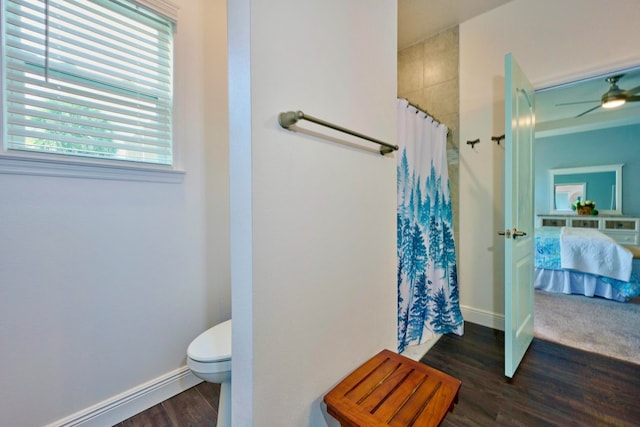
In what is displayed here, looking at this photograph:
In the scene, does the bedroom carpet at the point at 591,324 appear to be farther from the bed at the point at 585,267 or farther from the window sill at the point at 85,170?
the window sill at the point at 85,170

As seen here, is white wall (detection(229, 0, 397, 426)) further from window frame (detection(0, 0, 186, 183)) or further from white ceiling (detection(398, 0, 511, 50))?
white ceiling (detection(398, 0, 511, 50))

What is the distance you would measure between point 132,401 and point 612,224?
284 inches

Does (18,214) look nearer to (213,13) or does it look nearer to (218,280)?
(218,280)

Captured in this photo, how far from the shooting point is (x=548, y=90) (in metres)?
2.15

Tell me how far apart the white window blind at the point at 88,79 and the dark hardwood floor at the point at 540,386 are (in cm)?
228

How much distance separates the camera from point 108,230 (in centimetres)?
135

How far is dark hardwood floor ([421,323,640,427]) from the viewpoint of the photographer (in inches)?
54.4

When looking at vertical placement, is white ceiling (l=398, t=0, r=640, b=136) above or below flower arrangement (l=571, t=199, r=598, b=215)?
above

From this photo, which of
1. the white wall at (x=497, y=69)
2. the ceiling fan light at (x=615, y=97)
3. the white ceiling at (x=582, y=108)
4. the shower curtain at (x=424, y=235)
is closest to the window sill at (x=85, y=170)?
the shower curtain at (x=424, y=235)

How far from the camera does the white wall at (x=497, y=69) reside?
6.15 ft

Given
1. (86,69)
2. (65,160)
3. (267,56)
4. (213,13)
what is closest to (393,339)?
(267,56)

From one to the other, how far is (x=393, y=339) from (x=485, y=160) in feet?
6.25

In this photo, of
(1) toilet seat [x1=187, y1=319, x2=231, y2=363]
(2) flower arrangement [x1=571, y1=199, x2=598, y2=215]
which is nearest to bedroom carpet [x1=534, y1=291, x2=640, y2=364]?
(1) toilet seat [x1=187, y1=319, x2=231, y2=363]

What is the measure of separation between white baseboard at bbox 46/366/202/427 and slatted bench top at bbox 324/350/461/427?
119 centimetres
